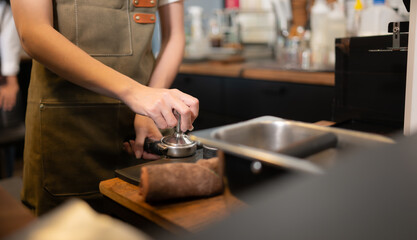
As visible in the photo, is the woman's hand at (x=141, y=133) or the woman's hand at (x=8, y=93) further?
the woman's hand at (x=8, y=93)

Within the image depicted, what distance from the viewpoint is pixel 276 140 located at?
601 mm

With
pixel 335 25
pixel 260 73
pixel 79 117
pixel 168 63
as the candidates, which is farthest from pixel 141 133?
pixel 335 25

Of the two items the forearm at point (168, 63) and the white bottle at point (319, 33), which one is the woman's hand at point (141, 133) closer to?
the forearm at point (168, 63)

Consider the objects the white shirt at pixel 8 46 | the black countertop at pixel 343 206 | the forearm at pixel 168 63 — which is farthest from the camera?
the white shirt at pixel 8 46

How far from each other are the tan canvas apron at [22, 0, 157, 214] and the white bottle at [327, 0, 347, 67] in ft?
4.53

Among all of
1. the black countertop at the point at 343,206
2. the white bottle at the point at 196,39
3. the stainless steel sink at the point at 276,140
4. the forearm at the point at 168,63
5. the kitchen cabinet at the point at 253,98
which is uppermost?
the white bottle at the point at 196,39

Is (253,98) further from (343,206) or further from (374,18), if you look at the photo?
(343,206)

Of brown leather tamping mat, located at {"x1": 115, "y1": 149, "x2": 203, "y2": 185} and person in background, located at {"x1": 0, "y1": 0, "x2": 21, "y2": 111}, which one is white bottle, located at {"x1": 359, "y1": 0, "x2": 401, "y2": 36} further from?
person in background, located at {"x1": 0, "y1": 0, "x2": 21, "y2": 111}

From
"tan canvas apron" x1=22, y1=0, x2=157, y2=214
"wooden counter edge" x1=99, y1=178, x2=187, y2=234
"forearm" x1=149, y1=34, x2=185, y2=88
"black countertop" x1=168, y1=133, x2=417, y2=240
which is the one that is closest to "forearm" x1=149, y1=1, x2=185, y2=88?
"forearm" x1=149, y1=34, x2=185, y2=88

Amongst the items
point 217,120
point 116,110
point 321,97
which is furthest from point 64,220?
point 217,120

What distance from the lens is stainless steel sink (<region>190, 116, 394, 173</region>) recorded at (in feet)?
1.52

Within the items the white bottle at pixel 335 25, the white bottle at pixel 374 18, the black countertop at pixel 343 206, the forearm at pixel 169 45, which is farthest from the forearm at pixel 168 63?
the white bottle at pixel 335 25

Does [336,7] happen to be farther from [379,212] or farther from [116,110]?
[379,212]

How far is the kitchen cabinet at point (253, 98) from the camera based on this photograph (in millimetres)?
1987
